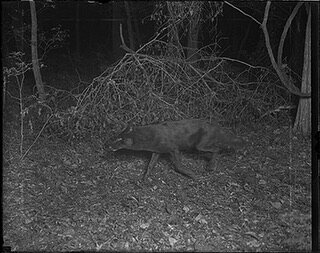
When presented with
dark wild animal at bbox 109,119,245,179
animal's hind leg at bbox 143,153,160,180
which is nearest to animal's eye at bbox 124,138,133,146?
dark wild animal at bbox 109,119,245,179

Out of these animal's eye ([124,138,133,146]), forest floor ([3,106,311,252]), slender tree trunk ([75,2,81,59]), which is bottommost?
forest floor ([3,106,311,252])

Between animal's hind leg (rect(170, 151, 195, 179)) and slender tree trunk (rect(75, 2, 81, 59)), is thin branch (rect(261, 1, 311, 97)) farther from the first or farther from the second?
slender tree trunk (rect(75, 2, 81, 59))

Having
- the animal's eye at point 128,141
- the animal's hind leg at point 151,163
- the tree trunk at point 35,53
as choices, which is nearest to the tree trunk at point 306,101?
the animal's hind leg at point 151,163

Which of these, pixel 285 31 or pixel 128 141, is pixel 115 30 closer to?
pixel 128 141

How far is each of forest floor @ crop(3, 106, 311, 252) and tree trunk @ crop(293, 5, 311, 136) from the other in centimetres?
6

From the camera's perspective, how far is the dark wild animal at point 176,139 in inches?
83.0

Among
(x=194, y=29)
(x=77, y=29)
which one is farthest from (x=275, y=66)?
(x=77, y=29)

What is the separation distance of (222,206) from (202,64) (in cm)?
69

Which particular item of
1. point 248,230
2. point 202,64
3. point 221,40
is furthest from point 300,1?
point 248,230

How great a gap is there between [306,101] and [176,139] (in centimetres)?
68

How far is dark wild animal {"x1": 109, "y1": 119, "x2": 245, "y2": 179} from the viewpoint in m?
2.11

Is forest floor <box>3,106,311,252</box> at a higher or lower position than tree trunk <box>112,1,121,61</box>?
lower

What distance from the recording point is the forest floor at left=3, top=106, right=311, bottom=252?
209cm

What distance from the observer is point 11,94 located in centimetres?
215
